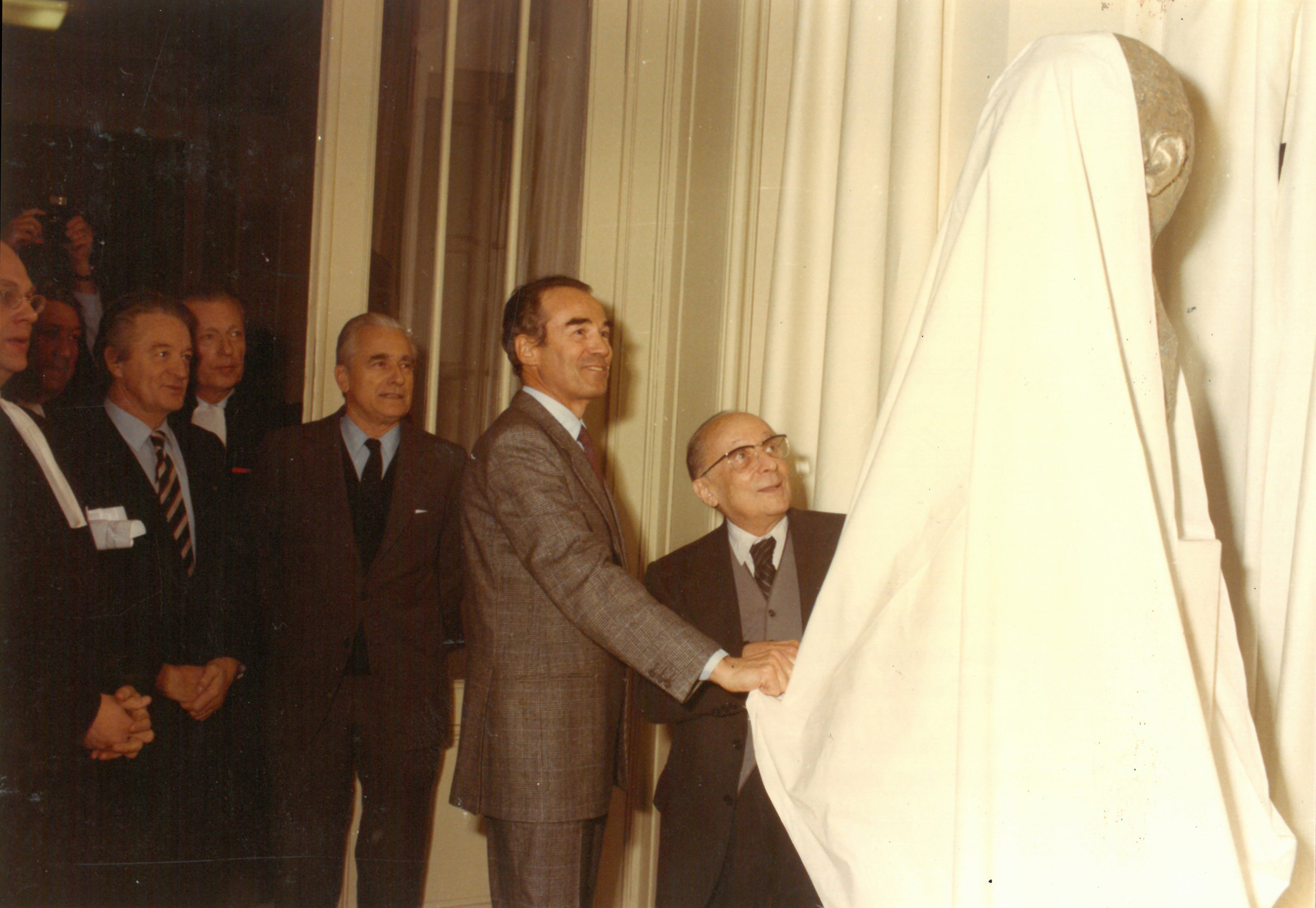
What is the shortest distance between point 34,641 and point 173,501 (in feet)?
1.31

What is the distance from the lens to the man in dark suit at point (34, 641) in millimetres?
1688

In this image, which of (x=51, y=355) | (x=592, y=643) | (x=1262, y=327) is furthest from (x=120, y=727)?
(x=1262, y=327)

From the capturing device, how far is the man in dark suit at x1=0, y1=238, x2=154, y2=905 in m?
1.69

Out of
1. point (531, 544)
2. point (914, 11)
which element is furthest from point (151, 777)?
point (914, 11)

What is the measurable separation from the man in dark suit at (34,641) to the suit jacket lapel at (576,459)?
0.94 m

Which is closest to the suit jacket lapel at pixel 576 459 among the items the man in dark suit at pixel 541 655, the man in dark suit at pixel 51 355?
the man in dark suit at pixel 541 655

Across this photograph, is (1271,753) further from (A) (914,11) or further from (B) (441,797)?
(B) (441,797)

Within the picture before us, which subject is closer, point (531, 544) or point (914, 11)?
point (531, 544)

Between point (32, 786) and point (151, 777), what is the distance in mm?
246

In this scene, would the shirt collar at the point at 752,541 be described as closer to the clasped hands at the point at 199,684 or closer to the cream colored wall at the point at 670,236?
the cream colored wall at the point at 670,236

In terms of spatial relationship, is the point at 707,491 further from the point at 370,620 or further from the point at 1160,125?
the point at 1160,125

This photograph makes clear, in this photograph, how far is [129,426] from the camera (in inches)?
76.1

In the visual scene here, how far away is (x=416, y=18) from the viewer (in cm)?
244

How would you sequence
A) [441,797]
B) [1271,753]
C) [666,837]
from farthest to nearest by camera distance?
[441,797] → [666,837] → [1271,753]
